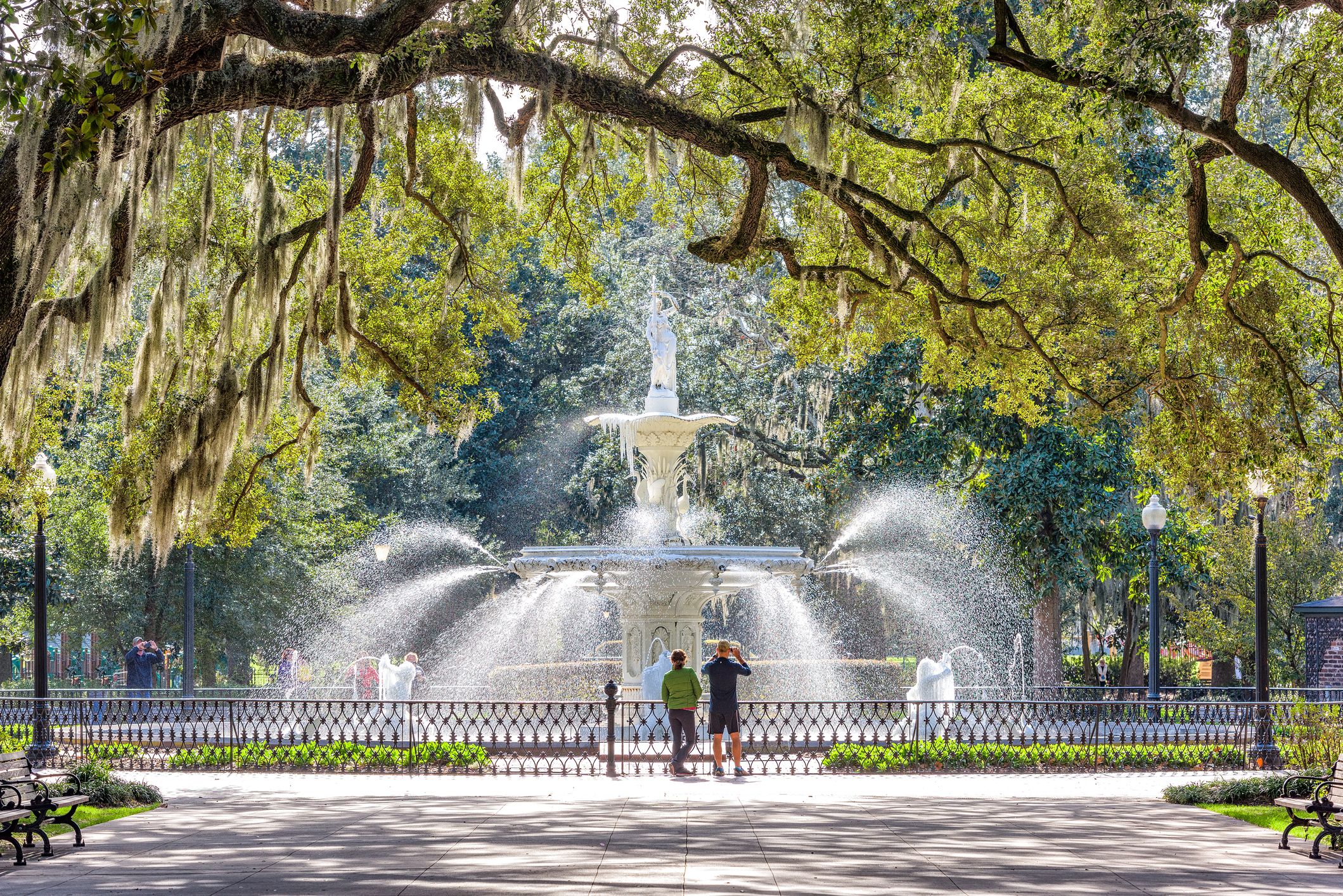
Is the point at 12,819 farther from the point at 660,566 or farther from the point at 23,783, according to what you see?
the point at 660,566

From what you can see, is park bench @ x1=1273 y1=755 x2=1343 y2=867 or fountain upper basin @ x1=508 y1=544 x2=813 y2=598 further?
fountain upper basin @ x1=508 y1=544 x2=813 y2=598

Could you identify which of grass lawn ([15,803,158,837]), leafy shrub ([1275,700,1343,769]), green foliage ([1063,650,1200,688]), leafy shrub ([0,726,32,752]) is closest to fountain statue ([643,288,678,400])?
leafy shrub ([1275,700,1343,769])

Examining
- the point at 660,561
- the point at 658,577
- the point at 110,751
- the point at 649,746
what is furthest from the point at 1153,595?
the point at 110,751

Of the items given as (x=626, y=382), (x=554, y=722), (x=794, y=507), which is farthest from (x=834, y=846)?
(x=626, y=382)

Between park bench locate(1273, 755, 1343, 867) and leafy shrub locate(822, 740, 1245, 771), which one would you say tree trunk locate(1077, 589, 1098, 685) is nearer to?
leafy shrub locate(822, 740, 1245, 771)

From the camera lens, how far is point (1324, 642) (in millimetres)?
24859

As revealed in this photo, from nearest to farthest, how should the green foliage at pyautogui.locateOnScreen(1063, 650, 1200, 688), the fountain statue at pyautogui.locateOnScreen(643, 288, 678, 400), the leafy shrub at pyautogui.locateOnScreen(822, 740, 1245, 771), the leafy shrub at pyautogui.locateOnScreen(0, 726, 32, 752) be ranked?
1. the leafy shrub at pyautogui.locateOnScreen(0, 726, 32, 752)
2. the leafy shrub at pyautogui.locateOnScreen(822, 740, 1245, 771)
3. the fountain statue at pyautogui.locateOnScreen(643, 288, 678, 400)
4. the green foliage at pyautogui.locateOnScreen(1063, 650, 1200, 688)

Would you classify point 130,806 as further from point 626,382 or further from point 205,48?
point 626,382

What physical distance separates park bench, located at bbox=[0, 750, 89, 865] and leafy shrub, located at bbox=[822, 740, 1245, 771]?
8.94 meters

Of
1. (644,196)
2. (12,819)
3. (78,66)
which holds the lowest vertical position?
(12,819)

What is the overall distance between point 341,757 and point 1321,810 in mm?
11269

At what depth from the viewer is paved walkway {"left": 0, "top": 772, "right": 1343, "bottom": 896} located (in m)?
8.70

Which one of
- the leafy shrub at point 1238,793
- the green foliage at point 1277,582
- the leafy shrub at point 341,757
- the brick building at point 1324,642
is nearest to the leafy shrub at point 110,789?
the leafy shrub at point 341,757

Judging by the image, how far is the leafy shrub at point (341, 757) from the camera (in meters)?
17.2
